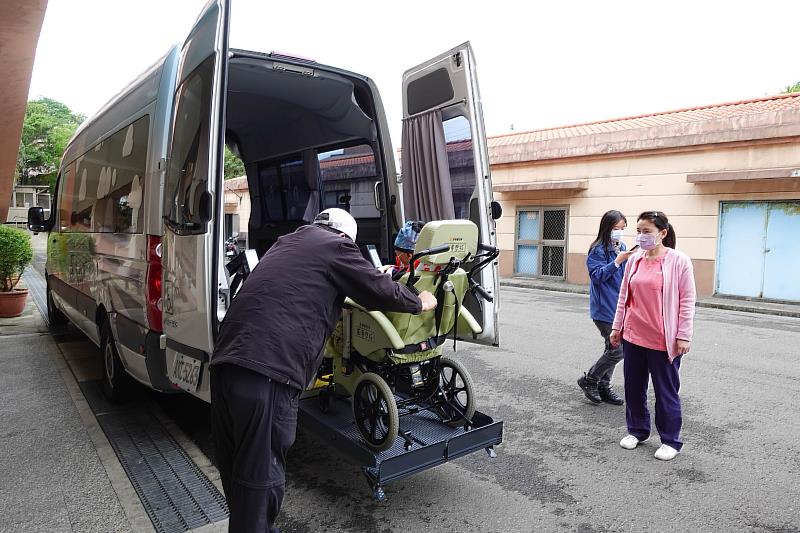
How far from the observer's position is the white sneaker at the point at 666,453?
12.4ft

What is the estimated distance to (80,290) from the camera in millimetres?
5473

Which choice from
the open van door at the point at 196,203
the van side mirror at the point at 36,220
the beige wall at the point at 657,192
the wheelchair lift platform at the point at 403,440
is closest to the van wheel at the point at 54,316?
the van side mirror at the point at 36,220

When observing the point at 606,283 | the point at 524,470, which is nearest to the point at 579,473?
the point at 524,470

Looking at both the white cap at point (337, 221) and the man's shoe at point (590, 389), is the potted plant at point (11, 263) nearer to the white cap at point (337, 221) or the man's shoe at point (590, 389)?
the white cap at point (337, 221)

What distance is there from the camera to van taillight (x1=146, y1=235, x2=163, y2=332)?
364 centimetres

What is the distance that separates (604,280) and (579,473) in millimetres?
1685

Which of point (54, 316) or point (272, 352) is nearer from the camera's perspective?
point (272, 352)

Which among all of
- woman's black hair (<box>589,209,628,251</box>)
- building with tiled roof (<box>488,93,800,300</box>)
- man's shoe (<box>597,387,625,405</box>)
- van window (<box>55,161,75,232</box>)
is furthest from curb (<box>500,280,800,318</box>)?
van window (<box>55,161,75,232</box>)

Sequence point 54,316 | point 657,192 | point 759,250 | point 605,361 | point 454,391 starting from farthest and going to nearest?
1. point 657,192
2. point 759,250
3. point 54,316
4. point 605,361
5. point 454,391

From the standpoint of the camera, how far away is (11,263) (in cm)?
848

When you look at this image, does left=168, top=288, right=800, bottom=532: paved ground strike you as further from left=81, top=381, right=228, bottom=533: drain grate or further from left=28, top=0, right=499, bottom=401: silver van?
left=28, top=0, right=499, bottom=401: silver van

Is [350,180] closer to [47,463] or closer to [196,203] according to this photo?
[196,203]

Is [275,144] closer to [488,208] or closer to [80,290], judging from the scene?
[80,290]

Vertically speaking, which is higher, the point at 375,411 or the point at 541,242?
the point at 541,242
